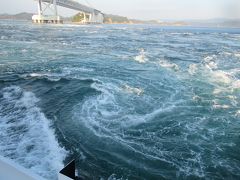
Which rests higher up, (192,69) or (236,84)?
(236,84)

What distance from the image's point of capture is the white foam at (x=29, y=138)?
4078 mm

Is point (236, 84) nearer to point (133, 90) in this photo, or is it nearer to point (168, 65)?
point (133, 90)

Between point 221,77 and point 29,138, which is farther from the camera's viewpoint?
point 221,77

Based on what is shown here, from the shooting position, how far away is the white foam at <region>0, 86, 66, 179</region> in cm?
408

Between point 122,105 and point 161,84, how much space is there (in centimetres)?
274

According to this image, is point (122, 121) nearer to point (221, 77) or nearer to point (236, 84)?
point (236, 84)

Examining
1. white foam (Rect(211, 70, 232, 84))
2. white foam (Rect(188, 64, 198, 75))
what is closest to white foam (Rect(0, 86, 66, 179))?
white foam (Rect(211, 70, 232, 84))

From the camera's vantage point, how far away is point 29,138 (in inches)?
193

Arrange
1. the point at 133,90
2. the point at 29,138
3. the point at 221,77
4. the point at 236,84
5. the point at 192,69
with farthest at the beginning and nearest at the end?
the point at 192,69, the point at 221,77, the point at 236,84, the point at 133,90, the point at 29,138

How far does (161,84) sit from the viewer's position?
359 inches

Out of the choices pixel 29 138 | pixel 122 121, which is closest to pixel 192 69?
pixel 122 121

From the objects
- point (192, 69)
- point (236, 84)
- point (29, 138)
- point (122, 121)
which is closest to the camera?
point (29, 138)

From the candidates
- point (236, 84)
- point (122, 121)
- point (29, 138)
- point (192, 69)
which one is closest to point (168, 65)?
point (192, 69)

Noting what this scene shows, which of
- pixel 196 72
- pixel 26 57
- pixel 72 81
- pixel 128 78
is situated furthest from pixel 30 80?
pixel 196 72
